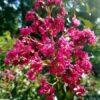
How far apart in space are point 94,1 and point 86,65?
585 mm

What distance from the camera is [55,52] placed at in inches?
110

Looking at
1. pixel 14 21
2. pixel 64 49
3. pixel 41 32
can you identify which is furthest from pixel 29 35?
pixel 14 21

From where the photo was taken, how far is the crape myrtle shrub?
276cm

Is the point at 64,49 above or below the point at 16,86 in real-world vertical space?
above

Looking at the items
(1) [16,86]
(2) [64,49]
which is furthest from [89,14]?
(1) [16,86]

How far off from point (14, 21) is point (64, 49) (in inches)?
975

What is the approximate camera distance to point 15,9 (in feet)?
94.1

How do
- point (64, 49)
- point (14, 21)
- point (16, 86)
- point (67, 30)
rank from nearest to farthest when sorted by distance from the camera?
point (64, 49)
point (67, 30)
point (16, 86)
point (14, 21)

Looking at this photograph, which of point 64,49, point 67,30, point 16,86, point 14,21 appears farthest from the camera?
point 14,21

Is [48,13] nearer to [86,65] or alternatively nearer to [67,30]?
[67,30]

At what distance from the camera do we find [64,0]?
3279 millimetres

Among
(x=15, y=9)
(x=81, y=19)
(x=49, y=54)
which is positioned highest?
(x=15, y=9)

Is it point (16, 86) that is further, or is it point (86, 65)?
point (16, 86)

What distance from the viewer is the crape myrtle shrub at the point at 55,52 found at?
276cm
